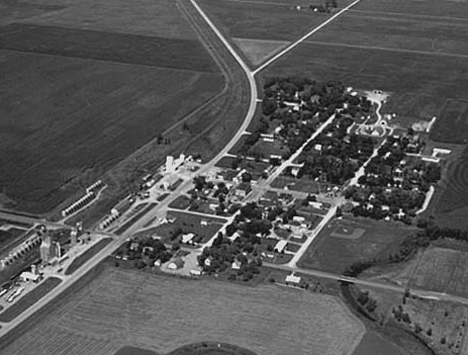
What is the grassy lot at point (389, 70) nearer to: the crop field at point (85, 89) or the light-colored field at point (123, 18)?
the crop field at point (85, 89)

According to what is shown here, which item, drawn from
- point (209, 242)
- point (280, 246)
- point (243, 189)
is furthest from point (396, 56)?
point (209, 242)

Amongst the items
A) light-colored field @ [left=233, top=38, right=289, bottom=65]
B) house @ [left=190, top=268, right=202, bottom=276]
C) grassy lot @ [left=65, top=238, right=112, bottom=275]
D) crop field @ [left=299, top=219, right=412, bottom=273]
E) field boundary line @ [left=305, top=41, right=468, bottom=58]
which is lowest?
field boundary line @ [left=305, top=41, right=468, bottom=58]

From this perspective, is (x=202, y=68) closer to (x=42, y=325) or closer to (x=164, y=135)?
(x=164, y=135)

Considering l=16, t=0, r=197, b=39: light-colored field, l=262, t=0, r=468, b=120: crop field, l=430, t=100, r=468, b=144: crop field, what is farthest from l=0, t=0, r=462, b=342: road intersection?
l=16, t=0, r=197, b=39: light-colored field

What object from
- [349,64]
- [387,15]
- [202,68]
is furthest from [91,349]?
[387,15]

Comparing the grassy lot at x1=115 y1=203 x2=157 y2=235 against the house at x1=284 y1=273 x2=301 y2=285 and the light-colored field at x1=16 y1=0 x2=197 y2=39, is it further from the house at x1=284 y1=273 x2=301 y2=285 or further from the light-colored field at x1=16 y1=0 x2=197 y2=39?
the light-colored field at x1=16 y1=0 x2=197 y2=39

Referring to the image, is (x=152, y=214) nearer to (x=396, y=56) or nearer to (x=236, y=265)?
(x=236, y=265)
